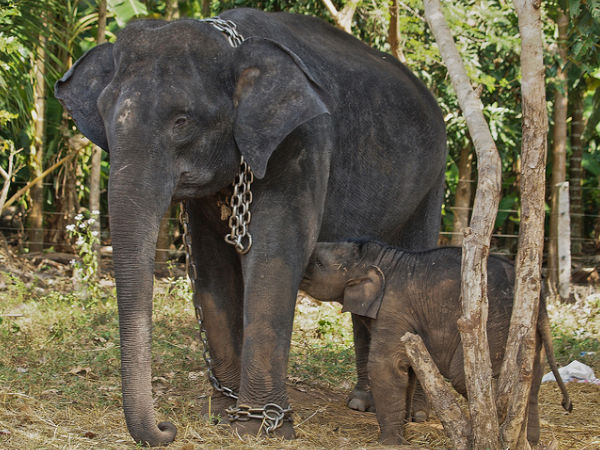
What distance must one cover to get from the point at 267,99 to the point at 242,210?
1.91ft

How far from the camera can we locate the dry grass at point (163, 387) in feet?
15.0

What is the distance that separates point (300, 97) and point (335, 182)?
0.85 m

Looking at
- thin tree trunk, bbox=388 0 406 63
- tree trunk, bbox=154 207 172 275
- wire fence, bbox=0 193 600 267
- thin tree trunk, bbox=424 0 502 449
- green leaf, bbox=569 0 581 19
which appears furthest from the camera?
wire fence, bbox=0 193 600 267

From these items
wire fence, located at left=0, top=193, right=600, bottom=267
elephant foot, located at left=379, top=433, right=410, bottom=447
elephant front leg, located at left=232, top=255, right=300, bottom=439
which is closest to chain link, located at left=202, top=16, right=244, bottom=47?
elephant front leg, located at left=232, top=255, right=300, bottom=439

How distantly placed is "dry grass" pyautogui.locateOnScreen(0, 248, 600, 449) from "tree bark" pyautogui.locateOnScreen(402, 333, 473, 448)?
18.6 inches

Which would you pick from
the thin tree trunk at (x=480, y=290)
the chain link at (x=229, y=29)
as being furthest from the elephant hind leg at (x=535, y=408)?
the chain link at (x=229, y=29)

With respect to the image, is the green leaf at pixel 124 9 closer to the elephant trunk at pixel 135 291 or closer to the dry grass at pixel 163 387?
the dry grass at pixel 163 387

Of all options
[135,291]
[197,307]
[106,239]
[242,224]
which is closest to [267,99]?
[242,224]

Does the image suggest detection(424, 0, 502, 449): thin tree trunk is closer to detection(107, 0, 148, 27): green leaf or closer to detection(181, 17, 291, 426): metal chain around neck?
detection(181, 17, 291, 426): metal chain around neck

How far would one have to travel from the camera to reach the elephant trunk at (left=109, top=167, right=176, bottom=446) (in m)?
3.86

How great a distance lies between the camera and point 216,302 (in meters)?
4.99

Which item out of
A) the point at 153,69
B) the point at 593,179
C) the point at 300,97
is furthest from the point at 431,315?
the point at 593,179

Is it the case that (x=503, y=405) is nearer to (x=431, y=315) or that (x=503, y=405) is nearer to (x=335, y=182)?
(x=431, y=315)

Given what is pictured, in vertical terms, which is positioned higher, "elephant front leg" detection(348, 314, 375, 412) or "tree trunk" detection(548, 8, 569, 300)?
"tree trunk" detection(548, 8, 569, 300)
